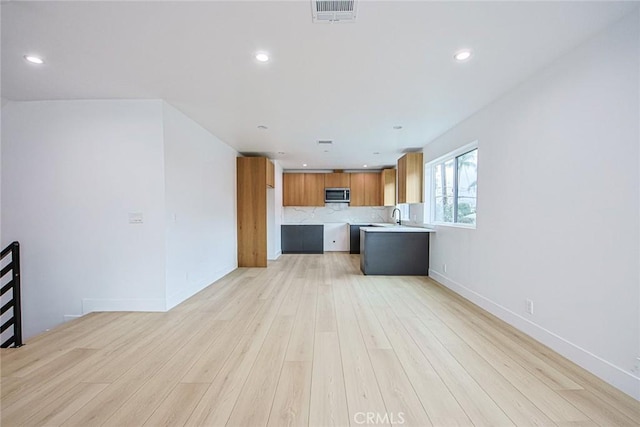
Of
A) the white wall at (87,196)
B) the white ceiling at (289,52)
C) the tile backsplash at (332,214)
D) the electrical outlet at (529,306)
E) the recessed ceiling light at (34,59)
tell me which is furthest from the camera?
the tile backsplash at (332,214)

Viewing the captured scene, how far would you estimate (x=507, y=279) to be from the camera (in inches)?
113

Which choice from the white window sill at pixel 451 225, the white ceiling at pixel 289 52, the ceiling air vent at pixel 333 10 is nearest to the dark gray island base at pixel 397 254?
the white window sill at pixel 451 225

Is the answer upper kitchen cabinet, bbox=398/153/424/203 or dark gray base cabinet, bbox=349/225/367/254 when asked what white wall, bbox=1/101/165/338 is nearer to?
upper kitchen cabinet, bbox=398/153/424/203

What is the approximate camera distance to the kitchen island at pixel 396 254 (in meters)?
5.02

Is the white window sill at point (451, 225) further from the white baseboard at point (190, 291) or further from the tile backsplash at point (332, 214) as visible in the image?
the white baseboard at point (190, 291)

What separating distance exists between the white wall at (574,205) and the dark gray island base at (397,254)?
1815mm

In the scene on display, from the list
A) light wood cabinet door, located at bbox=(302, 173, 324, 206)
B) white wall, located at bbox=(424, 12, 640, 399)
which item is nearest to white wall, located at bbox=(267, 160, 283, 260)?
light wood cabinet door, located at bbox=(302, 173, 324, 206)

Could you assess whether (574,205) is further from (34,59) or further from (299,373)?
(34,59)

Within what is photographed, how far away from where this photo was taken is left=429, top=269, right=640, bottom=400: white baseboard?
1737 millimetres

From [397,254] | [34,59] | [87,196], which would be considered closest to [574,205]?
[397,254]

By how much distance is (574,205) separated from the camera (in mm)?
2111

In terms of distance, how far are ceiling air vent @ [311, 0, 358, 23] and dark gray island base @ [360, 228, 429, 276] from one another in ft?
12.3

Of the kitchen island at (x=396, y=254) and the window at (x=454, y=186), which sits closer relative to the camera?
the window at (x=454, y=186)

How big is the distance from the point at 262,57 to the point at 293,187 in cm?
591
